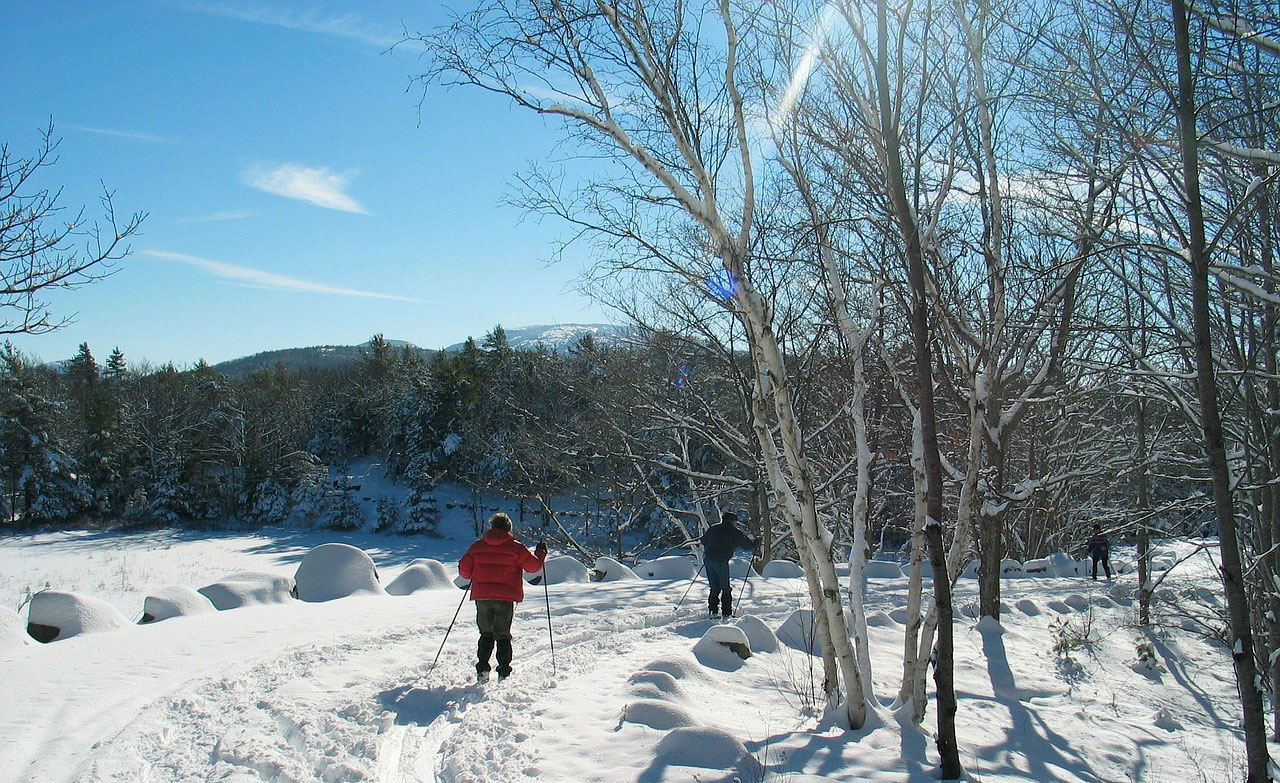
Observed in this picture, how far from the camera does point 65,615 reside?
7402 millimetres

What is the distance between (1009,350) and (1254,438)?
109 inches

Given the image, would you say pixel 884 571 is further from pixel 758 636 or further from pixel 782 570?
pixel 758 636

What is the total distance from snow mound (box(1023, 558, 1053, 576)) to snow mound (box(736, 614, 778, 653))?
14.1 m

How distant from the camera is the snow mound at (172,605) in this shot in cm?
854

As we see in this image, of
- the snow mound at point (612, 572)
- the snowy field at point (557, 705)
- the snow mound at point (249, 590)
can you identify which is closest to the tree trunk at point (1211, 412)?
the snowy field at point (557, 705)

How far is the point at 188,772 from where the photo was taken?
406 centimetres

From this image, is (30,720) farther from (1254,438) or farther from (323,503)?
(323,503)

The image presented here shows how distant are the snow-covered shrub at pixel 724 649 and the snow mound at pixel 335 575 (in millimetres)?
5769

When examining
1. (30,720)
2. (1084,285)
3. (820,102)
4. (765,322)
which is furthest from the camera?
(1084,285)

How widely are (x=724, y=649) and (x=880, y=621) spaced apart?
12.0ft

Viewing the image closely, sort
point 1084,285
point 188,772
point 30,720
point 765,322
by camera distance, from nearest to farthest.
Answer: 1. point 188,772
2. point 30,720
3. point 765,322
4. point 1084,285

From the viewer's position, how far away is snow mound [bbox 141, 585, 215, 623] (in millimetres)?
8539

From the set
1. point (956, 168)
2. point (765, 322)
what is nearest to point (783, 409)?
point (765, 322)

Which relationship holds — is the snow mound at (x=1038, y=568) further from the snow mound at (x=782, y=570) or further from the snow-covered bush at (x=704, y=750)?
the snow-covered bush at (x=704, y=750)
